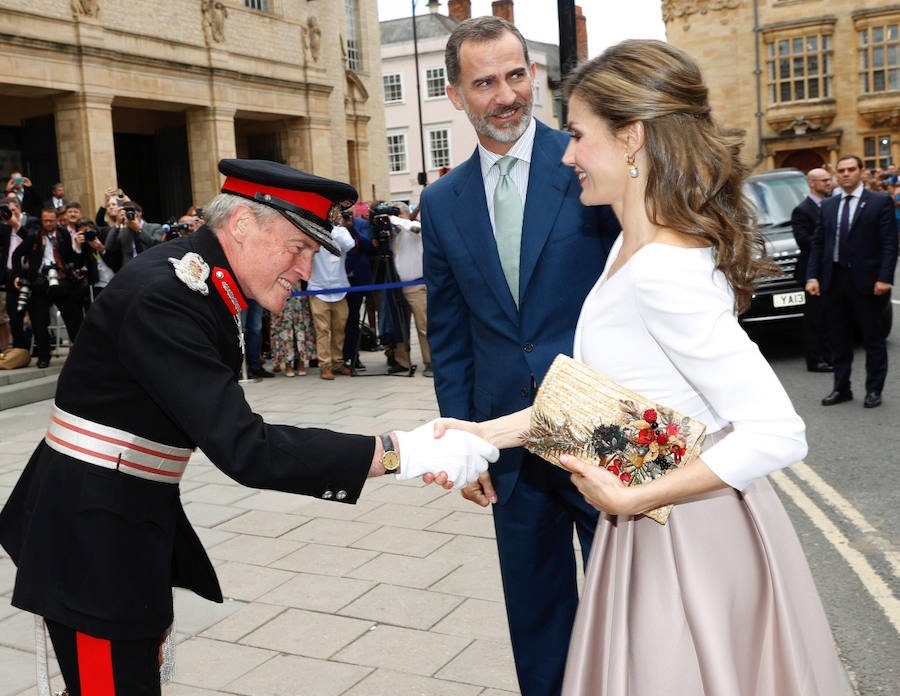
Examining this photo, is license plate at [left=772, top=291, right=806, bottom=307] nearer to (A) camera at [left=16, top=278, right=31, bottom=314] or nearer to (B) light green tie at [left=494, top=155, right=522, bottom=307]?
(B) light green tie at [left=494, top=155, right=522, bottom=307]

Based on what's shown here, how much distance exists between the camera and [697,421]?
76.9 inches

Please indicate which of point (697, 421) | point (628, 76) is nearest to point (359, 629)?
point (697, 421)

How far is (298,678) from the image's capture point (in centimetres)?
362

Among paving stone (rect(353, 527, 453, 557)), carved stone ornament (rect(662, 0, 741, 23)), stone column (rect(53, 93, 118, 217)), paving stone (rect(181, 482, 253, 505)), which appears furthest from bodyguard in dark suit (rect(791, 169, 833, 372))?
carved stone ornament (rect(662, 0, 741, 23))

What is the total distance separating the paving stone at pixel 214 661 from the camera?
3.65 metres

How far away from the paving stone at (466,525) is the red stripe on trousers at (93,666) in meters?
3.27

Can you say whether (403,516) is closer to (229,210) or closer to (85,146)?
(229,210)

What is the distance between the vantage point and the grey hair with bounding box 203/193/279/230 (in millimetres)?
2303

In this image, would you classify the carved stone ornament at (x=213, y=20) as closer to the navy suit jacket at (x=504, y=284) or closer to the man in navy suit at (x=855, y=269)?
the man in navy suit at (x=855, y=269)

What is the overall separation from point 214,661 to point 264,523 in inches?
76.5

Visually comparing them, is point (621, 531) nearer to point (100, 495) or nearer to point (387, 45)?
point (100, 495)

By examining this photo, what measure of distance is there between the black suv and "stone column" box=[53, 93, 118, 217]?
13.1 metres

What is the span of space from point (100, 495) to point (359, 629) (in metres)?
2.17

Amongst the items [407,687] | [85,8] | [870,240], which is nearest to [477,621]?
[407,687]
